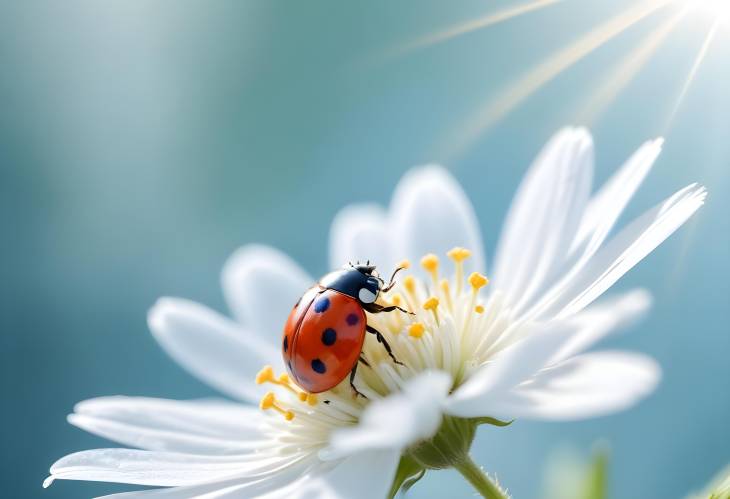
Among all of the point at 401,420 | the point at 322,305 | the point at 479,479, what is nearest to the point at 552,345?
the point at 401,420

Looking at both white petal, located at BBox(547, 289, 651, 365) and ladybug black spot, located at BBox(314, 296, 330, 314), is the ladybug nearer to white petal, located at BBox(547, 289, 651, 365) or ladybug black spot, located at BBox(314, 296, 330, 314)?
ladybug black spot, located at BBox(314, 296, 330, 314)

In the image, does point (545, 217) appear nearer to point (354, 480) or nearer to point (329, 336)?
point (329, 336)

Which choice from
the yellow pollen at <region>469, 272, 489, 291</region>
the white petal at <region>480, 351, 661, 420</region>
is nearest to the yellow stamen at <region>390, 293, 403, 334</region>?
the yellow pollen at <region>469, 272, 489, 291</region>

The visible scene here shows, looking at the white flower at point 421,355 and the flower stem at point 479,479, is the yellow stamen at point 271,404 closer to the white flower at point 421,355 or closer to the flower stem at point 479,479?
the white flower at point 421,355

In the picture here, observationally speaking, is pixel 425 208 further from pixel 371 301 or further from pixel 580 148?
pixel 371 301

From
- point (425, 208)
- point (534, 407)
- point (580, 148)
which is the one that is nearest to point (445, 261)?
point (425, 208)

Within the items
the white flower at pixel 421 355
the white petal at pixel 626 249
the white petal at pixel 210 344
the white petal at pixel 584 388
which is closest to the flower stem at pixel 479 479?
the white flower at pixel 421 355

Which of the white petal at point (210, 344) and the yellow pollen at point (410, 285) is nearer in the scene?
the yellow pollen at point (410, 285)

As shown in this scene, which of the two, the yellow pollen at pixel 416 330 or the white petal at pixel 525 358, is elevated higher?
the yellow pollen at pixel 416 330
